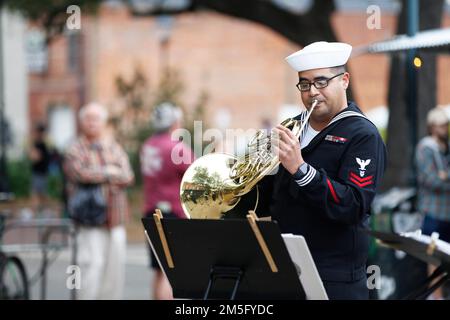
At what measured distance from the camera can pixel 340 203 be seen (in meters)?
4.31

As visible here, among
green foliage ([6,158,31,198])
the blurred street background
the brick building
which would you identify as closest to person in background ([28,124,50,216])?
the blurred street background

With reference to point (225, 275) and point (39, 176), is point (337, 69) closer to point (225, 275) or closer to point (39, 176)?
point (225, 275)

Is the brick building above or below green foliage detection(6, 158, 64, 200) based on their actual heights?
above

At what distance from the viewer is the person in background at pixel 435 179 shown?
8.90m

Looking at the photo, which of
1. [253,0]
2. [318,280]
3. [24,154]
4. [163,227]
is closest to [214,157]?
[163,227]

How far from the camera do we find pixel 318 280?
4.16m

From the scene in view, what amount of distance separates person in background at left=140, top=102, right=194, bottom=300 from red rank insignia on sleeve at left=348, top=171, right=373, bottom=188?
4.65 meters

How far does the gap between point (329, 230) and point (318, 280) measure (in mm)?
401

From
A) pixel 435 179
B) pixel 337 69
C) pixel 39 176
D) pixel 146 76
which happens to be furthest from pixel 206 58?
pixel 337 69

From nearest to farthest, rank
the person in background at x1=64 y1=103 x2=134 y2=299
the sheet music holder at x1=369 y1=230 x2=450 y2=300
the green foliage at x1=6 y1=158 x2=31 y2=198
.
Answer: the sheet music holder at x1=369 y1=230 x2=450 y2=300 < the person in background at x1=64 y1=103 x2=134 y2=299 < the green foliage at x1=6 y1=158 x2=31 y2=198

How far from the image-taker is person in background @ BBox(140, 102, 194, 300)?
899 cm

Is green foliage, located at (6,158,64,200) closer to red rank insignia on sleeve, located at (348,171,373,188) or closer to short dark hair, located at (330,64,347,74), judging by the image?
short dark hair, located at (330,64,347,74)

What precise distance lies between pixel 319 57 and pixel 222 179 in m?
0.67

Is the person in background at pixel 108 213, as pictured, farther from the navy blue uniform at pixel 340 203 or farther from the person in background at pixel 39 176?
the person in background at pixel 39 176
